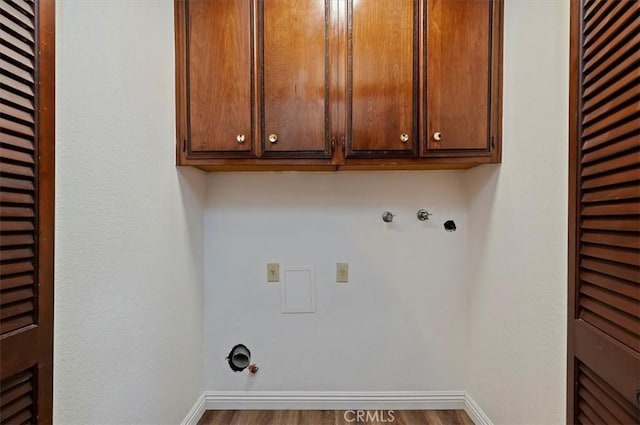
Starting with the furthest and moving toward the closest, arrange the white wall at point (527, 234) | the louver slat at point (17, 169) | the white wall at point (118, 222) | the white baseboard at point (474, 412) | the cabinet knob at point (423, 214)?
the cabinet knob at point (423, 214)
the white baseboard at point (474, 412)
the white wall at point (527, 234)
the white wall at point (118, 222)
the louver slat at point (17, 169)

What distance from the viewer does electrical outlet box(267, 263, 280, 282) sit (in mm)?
1927

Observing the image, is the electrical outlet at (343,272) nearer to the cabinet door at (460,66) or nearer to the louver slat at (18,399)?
the cabinet door at (460,66)

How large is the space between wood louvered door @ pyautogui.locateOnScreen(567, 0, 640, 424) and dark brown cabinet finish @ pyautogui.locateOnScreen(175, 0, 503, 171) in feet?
1.81

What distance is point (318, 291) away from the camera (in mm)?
1931

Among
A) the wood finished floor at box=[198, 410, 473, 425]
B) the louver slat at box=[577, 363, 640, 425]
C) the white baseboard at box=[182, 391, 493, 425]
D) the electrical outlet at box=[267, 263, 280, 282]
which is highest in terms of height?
the electrical outlet at box=[267, 263, 280, 282]

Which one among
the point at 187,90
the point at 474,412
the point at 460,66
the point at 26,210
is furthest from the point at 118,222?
the point at 474,412

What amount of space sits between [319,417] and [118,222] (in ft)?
4.96

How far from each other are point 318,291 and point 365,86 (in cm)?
118

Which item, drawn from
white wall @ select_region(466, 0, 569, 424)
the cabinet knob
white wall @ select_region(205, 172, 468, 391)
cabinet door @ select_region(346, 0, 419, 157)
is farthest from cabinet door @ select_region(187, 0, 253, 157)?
white wall @ select_region(466, 0, 569, 424)

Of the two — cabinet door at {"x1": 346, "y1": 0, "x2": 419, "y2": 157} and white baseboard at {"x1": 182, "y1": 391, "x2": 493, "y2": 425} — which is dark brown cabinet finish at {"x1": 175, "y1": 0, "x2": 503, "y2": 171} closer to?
cabinet door at {"x1": 346, "y1": 0, "x2": 419, "y2": 157}

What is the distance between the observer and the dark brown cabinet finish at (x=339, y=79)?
1516mm

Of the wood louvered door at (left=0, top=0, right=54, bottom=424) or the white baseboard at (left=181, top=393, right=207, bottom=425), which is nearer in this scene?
the wood louvered door at (left=0, top=0, right=54, bottom=424)

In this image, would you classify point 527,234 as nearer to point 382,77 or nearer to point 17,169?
point 382,77

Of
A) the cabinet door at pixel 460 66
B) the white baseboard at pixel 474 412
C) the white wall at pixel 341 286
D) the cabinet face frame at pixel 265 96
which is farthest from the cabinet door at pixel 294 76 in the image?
the white baseboard at pixel 474 412
